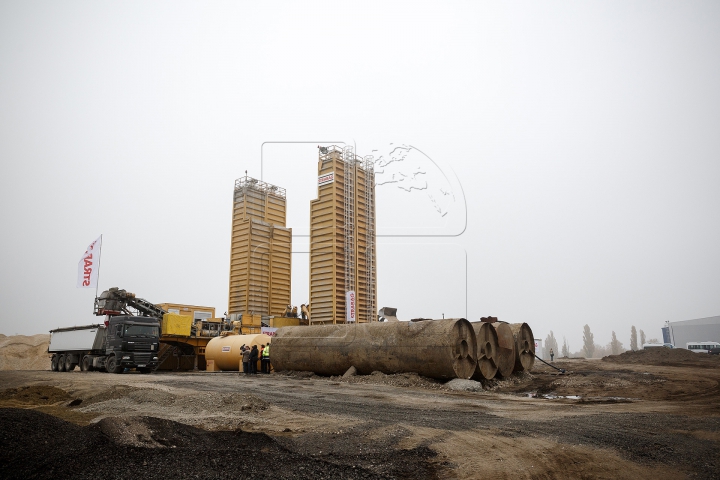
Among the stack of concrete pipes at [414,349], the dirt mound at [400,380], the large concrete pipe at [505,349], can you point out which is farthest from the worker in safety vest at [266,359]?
the large concrete pipe at [505,349]

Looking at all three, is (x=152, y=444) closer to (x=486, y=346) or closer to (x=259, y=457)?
(x=259, y=457)

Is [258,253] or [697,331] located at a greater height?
[258,253]

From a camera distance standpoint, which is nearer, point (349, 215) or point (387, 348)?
point (387, 348)

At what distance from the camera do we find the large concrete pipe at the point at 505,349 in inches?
667

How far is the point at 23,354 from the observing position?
38469mm

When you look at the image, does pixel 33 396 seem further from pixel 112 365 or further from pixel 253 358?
pixel 112 365

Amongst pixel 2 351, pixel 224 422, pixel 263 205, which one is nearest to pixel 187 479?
pixel 224 422

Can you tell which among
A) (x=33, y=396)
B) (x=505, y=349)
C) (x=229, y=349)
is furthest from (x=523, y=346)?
(x=33, y=396)

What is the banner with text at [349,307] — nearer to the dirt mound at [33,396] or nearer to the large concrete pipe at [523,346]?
the large concrete pipe at [523,346]

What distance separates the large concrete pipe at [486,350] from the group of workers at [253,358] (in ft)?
32.2

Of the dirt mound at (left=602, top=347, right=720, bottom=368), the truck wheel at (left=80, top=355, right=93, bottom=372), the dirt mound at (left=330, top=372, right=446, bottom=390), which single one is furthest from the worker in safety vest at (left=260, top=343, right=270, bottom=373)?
the dirt mound at (left=602, top=347, right=720, bottom=368)

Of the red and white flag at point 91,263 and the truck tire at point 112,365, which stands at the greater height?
the red and white flag at point 91,263

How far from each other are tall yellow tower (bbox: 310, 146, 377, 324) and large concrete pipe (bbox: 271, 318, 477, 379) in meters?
8.25

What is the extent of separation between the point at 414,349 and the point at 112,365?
15311mm
